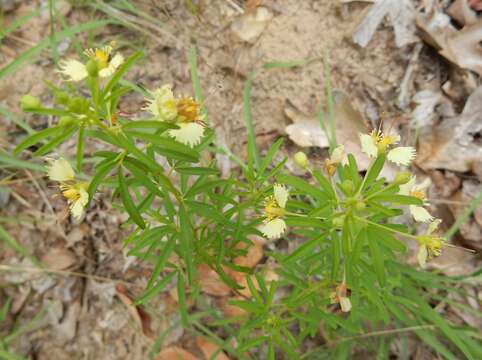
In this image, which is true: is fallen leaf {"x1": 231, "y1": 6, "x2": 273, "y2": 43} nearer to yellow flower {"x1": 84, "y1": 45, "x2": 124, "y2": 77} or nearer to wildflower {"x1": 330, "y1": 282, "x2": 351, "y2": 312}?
yellow flower {"x1": 84, "y1": 45, "x2": 124, "y2": 77}

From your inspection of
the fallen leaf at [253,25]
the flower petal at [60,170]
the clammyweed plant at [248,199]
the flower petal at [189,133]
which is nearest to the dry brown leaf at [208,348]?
the clammyweed plant at [248,199]

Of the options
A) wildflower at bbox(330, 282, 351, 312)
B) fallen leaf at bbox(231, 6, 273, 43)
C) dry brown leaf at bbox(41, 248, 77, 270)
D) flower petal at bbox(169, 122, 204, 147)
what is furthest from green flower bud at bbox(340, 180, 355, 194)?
dry brown leaf at bbox(41, 248, 77, 270)

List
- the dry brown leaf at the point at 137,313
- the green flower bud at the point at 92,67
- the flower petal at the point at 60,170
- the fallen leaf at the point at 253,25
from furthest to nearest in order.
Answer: the fallen leaf at the point at 253,25 < the dry brown leaf at the point at 137,313 < the flower petal at the point at 60,170 < the green flower bud at the point at 92,67

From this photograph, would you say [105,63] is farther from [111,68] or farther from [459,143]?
[459,143]

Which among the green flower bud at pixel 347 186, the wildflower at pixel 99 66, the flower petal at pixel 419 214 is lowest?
the flower petal at pixel 419 214

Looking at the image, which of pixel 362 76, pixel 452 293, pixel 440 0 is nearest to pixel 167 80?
pixel 362 76

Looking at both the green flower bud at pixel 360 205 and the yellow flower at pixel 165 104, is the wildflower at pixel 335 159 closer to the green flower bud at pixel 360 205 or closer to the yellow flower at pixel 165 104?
the green flower bud at pixel 360 205
